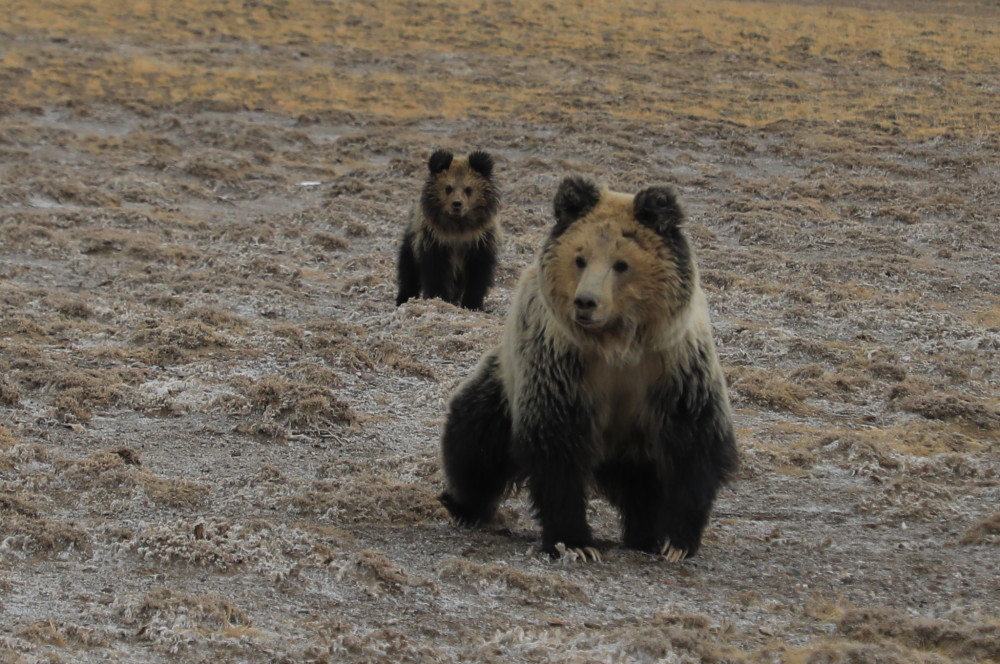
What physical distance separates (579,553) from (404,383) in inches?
177

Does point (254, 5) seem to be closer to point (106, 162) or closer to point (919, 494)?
point (106, 162)

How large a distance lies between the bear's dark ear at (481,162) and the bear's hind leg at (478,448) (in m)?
7.46

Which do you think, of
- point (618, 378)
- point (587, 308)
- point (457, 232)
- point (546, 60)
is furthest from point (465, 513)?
point (546, 60)

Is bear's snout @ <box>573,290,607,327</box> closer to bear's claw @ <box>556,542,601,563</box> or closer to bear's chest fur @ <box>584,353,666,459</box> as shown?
bear's chest fur @ <box>584,353,666,459</box>

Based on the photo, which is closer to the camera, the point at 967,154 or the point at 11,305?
the point at 11,305

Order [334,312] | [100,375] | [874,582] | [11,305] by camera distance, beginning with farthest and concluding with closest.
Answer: [334,312] < [11,305] < [100,375] < [874,582]

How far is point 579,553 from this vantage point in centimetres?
590

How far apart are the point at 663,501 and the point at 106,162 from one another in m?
19.6

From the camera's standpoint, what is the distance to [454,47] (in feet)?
132

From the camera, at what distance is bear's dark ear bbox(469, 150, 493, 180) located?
13.8 meters

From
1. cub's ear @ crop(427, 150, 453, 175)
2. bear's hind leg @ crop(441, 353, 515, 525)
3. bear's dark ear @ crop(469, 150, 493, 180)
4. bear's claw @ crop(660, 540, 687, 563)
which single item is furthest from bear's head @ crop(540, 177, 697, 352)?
bear's dark ear @ crop(469, 150, 493, 180)

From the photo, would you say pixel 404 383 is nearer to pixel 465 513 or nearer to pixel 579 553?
pixel 465 513

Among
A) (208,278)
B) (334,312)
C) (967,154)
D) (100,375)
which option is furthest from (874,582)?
(967,154)

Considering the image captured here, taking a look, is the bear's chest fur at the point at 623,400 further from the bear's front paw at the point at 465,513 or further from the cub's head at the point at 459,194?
the cub's head at the point at 459,194
